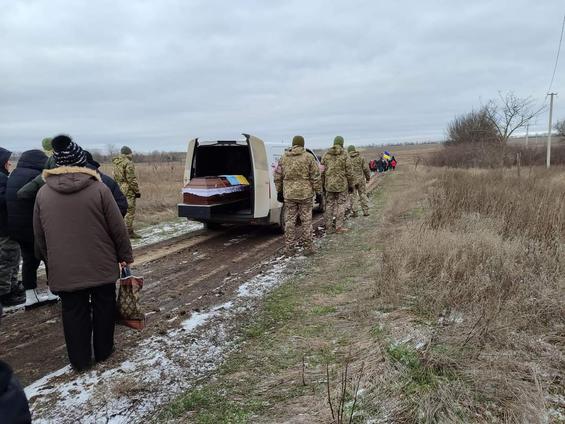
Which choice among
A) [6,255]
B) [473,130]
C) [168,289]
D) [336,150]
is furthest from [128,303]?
[473,130]

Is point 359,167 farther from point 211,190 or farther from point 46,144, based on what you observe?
point 46,144

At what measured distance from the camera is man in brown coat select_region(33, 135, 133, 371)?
11.2ft

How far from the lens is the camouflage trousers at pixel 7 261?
204 inches

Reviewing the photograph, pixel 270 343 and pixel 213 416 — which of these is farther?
pixel 270 343

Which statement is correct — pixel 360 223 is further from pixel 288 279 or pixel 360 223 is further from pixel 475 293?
pixel 475 293

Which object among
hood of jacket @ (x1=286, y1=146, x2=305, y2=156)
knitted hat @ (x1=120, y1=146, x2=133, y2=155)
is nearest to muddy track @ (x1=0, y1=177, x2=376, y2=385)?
hood of jacket @ (x1=286, y1=146, x2=305, y2=156)

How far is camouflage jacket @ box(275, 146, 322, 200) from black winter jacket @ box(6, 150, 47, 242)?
412 cm

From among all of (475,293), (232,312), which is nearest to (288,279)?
(232,312)

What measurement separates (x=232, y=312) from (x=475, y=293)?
2611 millimetres

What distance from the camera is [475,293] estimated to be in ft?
13.9

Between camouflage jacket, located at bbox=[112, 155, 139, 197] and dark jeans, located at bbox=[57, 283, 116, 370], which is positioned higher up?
camouflage jacket, located at bbox=[112, 155, 139, 197]

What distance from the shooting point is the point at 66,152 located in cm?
355

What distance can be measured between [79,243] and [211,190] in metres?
5.26

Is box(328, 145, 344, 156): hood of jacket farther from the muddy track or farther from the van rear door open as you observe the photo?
the muddy track
